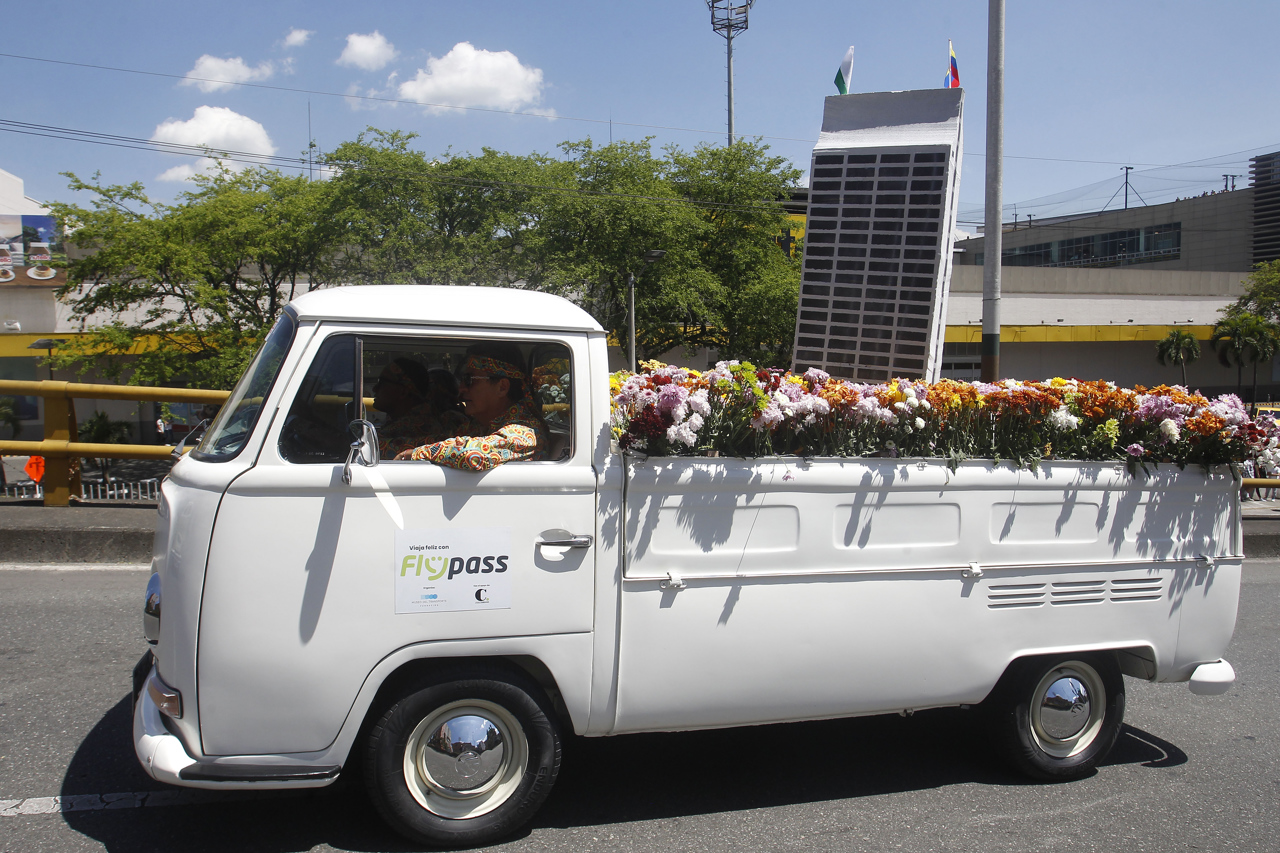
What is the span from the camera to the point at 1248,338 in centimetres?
3747

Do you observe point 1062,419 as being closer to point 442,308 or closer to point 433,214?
point 442,308

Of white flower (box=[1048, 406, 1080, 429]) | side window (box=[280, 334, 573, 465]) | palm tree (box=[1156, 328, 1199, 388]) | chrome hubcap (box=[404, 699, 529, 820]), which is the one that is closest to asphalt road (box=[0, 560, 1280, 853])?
chrome hubcap (box=[404, 699, 529, 820])

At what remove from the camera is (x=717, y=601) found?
3.28 metres

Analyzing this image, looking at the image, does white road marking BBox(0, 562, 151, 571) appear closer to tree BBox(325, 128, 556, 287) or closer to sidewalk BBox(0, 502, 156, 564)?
sidewalk BBox(0, 502, 156, 564)

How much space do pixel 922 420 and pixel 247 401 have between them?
2.67m

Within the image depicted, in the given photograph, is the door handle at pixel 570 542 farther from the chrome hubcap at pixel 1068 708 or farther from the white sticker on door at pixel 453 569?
the chrome hubcap at pixel 1068 708

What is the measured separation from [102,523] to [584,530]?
620 cm

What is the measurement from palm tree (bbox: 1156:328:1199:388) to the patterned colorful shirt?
4152 cm

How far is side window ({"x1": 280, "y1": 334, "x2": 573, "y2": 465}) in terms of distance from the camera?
2986 mm

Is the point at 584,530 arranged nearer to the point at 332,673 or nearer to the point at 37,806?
the point at 332,673

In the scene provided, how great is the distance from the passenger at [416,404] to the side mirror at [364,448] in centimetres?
53

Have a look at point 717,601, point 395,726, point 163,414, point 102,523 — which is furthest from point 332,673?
point 163,414

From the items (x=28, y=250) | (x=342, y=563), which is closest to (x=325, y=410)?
(x=342, y=563)

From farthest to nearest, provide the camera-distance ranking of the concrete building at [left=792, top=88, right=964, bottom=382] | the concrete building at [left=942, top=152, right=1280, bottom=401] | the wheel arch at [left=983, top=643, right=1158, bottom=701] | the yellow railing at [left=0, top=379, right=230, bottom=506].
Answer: the concrete building at [left=942, top=152, right=1280, bottom=401] → the yellow railing at [left=0, top=379, right=230, bottom=506] → the concrete building at [left=792, top=88, right=964, bottom=382] → the wheel arch at [left=983, top=643, right=1158, bottom=701]
